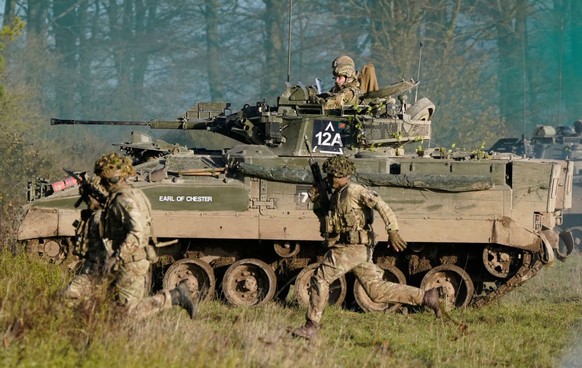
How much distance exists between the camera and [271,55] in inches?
1732

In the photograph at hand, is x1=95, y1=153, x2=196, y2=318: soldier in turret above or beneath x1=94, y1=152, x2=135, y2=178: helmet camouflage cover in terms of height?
beneath

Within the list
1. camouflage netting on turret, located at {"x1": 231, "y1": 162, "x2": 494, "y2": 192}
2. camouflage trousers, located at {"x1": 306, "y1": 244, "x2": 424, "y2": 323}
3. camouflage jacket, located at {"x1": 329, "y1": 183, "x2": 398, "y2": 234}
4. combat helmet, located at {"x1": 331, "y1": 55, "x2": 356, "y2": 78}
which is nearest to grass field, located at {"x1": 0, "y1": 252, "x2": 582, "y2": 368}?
camouflage trousers, located at {"x1": 306, "y1": 244, "x2": 424, "y2": 323}

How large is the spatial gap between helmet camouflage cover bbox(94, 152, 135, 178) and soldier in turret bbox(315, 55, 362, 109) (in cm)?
547

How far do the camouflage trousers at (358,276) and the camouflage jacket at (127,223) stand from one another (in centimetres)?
194

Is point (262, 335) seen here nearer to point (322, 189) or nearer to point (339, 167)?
point (339, 167)

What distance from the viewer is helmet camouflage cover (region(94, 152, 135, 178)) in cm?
1077

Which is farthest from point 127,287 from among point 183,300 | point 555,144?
point 555,144

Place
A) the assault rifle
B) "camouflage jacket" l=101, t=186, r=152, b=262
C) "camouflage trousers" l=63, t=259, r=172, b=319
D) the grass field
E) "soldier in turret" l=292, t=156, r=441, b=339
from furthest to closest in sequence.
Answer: the assault rifle, "soldier in turret" l=292, t=156, r=441, b=339, "camouflage trousers" l=63, t=259, r=172, b=319, "camouflage jacket" l=101, t=186, r=152, b=262, the grass field

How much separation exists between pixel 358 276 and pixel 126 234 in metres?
2.54

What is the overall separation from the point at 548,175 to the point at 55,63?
3384 centimetres

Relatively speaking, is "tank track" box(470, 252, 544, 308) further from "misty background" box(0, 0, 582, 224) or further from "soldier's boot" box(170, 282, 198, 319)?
"misty background" box(0, 0, 582, 224)

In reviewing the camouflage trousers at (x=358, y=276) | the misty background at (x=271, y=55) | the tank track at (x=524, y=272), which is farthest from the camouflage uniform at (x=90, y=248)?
the misty background at (x=271, y=55)

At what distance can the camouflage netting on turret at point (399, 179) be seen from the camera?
14.6m

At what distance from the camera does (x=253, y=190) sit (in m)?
14.8
